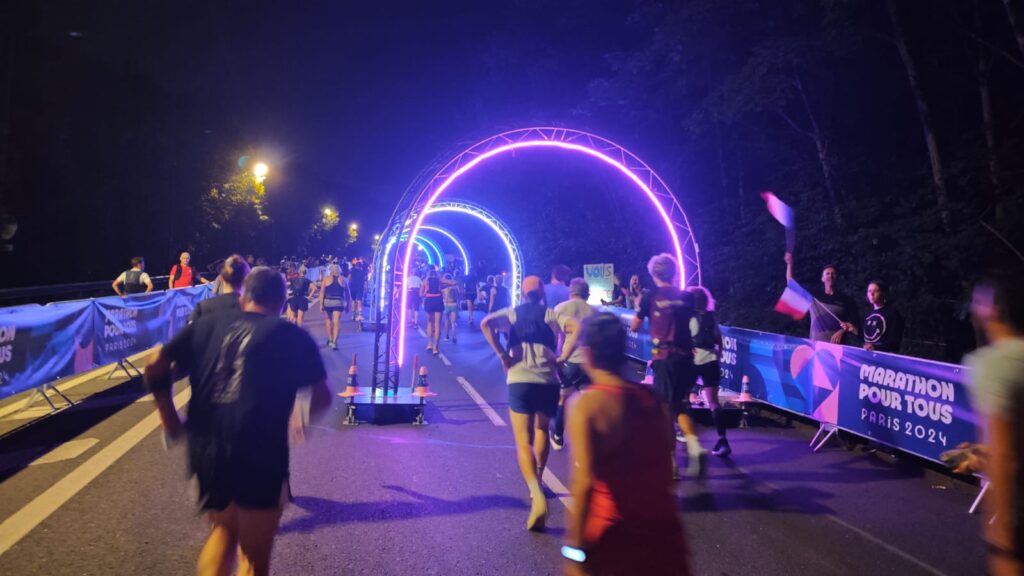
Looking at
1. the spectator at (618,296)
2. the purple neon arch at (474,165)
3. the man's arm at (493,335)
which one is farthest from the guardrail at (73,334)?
the spectator at (618,296)

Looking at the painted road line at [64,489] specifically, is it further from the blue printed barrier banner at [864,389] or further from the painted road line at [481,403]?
the blue printed barrier banner at [864,389]

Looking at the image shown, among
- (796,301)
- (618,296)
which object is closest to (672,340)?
(796,301)

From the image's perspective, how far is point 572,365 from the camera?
7.04 meters

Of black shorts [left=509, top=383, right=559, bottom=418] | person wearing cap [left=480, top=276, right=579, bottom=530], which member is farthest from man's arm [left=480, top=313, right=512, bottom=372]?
black shorts [left=509, top=383, right=559, bottom=418]

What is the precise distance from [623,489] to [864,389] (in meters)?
5.88

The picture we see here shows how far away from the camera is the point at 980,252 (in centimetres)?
1070

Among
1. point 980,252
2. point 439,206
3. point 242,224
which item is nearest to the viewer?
point 980,252

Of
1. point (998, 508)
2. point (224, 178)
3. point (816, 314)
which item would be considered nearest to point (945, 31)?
point (816, 314)

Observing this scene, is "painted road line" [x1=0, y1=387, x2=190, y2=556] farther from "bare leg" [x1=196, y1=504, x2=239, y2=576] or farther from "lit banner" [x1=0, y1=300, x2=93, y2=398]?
"bare leg" [x1=196, y1=504, x2=239, y2=576]

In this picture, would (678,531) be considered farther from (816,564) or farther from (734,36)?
(734,36)

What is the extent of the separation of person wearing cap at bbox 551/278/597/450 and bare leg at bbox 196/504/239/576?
345cm

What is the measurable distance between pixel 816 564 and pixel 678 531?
2.59 metres

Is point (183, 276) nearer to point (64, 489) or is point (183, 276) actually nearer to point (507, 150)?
point (507, 150)

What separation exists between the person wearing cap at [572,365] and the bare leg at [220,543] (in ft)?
11.3
